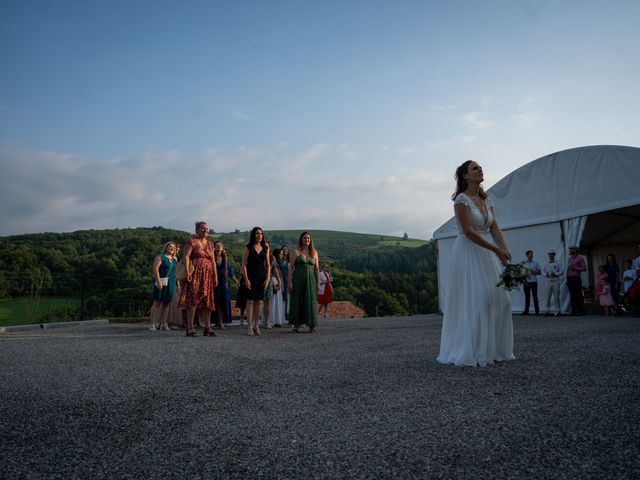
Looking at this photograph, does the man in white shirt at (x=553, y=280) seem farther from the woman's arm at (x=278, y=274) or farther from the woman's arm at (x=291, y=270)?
the woman's arm at (x=291, y=270)

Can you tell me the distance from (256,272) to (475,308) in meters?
5.35

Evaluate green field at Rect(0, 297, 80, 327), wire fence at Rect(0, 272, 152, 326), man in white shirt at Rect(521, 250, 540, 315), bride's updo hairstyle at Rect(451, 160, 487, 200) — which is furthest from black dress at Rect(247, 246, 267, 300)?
wire fence at Rect(0, 272, 152, 326)

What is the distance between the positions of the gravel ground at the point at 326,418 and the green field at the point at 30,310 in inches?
428

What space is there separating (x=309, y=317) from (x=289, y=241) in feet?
243

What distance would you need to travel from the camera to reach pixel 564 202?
1588 centimetres

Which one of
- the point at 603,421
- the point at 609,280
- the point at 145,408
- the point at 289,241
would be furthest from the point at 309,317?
the point at 289,241

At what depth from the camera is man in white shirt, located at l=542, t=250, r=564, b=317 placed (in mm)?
15359

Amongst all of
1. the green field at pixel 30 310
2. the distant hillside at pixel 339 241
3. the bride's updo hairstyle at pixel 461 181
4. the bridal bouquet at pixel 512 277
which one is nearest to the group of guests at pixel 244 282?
the bride's updo hairstyle at pixel 461 181

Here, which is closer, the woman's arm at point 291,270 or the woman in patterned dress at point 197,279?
the woman in patterned dress at point 197,279

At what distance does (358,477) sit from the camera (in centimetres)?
231

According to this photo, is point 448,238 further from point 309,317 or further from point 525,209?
point 309,317

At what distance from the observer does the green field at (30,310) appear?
1528cm

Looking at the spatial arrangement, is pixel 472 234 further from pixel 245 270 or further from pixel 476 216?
pixel 245 270

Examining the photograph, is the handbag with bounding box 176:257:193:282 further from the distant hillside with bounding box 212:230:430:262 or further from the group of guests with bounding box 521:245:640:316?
the distant hillside with bounding box 212:230:430:262
